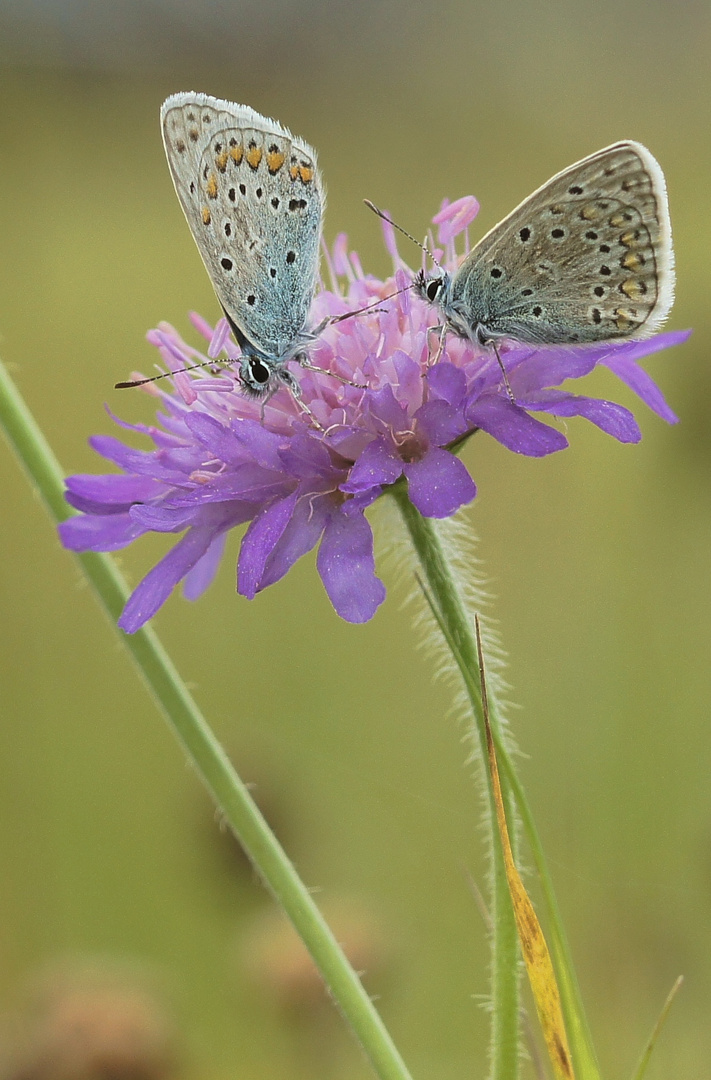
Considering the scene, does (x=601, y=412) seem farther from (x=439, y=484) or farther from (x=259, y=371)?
(x=259, y=371)

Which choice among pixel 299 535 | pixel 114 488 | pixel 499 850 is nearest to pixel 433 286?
pixel 299 535

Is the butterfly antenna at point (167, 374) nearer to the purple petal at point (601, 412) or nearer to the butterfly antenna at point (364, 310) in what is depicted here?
the butterfly antenna at point (364, 310)

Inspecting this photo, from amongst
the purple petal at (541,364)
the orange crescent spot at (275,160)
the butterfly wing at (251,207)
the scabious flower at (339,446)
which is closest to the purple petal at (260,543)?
the scabious flower at (339,446)

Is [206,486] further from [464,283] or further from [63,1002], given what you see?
[63,1002]

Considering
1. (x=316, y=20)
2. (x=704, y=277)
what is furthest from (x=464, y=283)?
(x=316, y=20)

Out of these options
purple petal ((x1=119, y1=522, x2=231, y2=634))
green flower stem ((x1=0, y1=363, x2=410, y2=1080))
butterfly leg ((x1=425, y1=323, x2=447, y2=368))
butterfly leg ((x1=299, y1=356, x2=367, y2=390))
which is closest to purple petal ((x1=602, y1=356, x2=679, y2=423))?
butterfly leg ((x1=425, y1=323, x2=447, y2=368))

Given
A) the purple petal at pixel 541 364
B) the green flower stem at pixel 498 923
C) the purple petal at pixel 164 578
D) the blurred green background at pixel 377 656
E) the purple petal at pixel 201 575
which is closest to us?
the green flower stem at pixel 498 923
